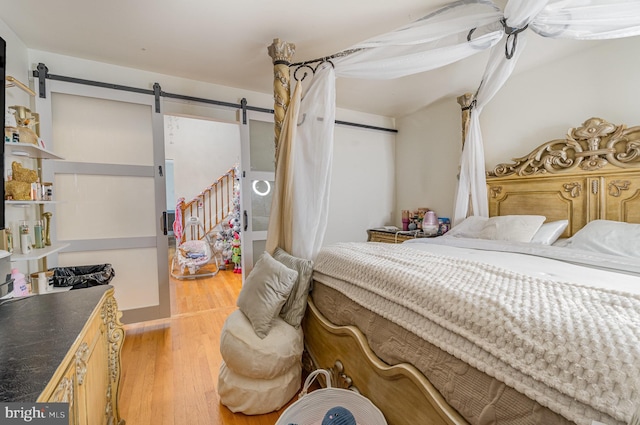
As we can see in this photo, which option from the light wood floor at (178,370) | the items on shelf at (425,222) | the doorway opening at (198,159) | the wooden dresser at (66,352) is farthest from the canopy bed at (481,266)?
the doorway opening at (198,159)

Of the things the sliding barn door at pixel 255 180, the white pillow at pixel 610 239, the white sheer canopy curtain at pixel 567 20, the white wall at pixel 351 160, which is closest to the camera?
the white sheer canopy curtain at pixel 567 20

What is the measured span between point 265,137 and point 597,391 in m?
3.30

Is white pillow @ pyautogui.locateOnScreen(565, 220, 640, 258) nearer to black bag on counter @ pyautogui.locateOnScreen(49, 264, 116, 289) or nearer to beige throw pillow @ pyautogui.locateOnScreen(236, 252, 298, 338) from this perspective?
beige throw pillow @ pyautogui.locateOnScreen(236, 252, 298, 338)

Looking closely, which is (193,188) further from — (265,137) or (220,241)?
(265,137)

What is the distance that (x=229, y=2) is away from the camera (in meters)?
1.82

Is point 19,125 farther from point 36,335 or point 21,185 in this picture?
point 36,335

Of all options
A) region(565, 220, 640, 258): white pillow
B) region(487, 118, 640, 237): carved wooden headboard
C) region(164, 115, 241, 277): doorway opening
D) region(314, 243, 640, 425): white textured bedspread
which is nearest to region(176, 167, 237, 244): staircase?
region(164, 115, 241, 277): doorway opening

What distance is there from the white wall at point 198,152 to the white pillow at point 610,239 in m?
5.72

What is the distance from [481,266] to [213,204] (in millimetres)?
5680

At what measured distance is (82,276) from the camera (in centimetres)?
221

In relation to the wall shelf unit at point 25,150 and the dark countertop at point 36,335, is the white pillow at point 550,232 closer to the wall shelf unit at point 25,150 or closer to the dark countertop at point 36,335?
the dark countertop at point 36,335

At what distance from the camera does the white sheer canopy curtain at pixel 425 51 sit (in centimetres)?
153

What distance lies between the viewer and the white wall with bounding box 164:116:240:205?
19.7 ft

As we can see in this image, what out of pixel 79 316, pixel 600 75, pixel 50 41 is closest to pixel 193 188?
pixel 50 41
